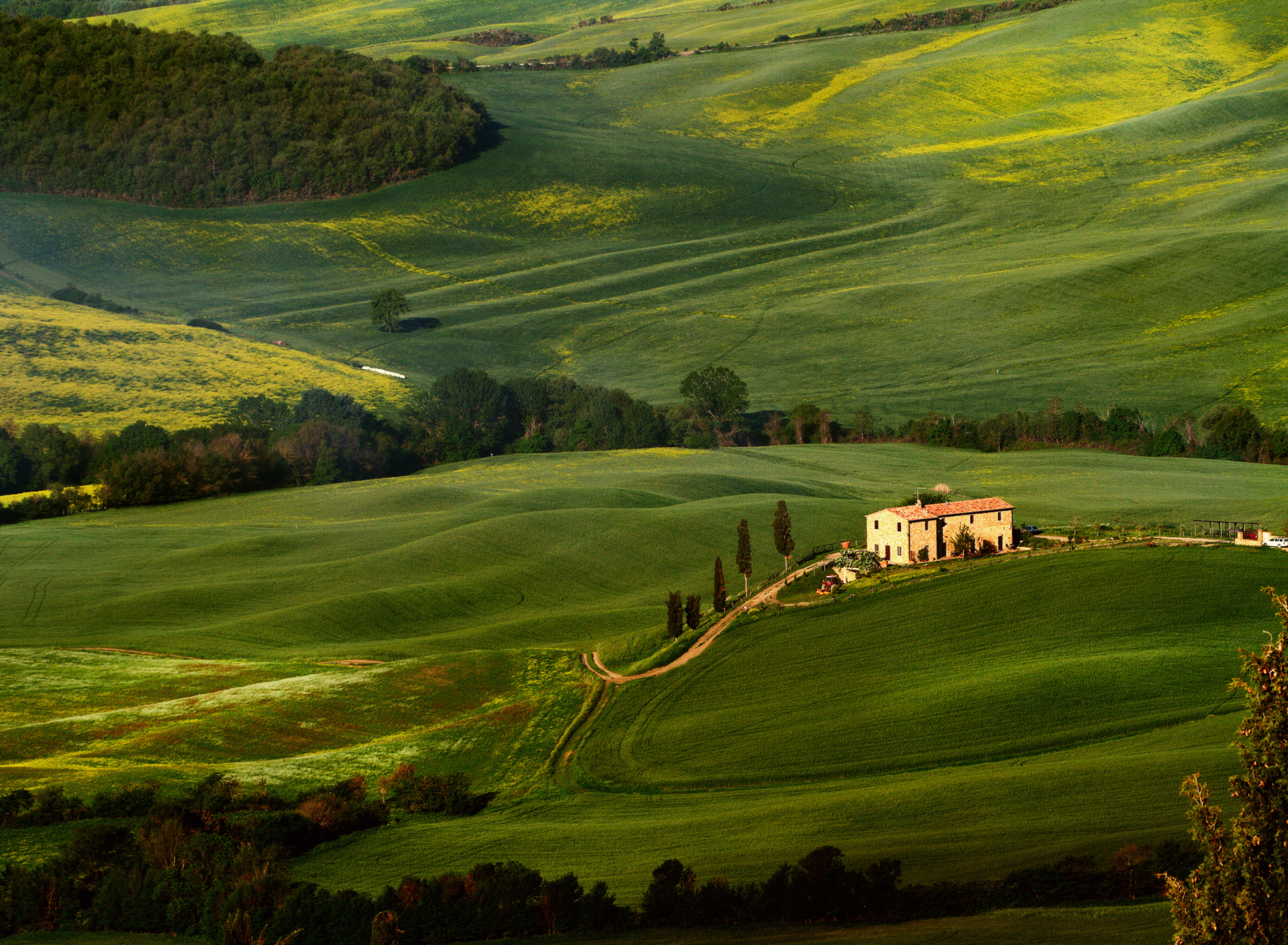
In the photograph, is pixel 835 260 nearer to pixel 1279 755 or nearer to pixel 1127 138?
pixel 1127 138

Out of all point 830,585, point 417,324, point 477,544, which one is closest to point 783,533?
point 830,585

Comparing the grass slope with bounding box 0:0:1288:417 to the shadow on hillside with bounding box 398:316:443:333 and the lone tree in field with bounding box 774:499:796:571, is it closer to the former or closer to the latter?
the shadow on hillside with bounding box 398:316:443:333

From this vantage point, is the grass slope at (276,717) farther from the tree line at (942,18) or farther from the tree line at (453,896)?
the tree line at (942,18)

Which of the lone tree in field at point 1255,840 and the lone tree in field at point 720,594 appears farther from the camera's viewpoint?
the lone tree in field at point 720,594

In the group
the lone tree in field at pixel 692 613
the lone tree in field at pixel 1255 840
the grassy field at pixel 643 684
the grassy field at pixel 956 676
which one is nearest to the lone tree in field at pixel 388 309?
the grassy field at pixel 643 684

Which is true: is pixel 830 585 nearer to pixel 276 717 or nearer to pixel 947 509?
pixel 947 509

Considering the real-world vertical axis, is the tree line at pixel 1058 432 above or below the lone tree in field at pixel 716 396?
below
